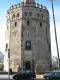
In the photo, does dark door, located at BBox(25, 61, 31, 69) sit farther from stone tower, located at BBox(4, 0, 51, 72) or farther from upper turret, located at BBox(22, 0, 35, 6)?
upper turret, located at BBox(22, 0, 35, 6)

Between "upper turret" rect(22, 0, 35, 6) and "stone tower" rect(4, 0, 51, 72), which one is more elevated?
"upper turret" rect(22, 0, 35, 6)

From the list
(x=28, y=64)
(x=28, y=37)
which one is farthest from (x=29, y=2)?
(x=28, y=64)

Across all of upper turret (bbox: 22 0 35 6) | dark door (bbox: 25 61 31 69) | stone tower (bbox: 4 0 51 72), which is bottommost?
dark door (bbox: 25 61 31 69)

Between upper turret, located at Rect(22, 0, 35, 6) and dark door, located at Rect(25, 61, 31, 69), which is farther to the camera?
upper turret, located at Rect(22, 0, 35, 6)

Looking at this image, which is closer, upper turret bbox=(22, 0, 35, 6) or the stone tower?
the stone tower

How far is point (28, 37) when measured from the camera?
194 ft

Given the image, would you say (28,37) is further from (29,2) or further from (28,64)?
(29,2)

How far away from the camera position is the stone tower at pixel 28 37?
2307 inches

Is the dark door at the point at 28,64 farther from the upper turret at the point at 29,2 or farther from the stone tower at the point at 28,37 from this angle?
the upper turret at the point at 29,2

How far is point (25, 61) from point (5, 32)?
9.00 m

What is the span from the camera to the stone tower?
58.6 meters

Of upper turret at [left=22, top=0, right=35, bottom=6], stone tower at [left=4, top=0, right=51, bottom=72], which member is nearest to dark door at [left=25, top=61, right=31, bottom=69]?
stone tower at [left=4, top=0, right=51, bottom=72]

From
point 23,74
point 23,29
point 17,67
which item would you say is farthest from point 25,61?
point 23,74

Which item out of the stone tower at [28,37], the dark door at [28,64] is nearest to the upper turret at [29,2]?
the stone tower at [28,37]
